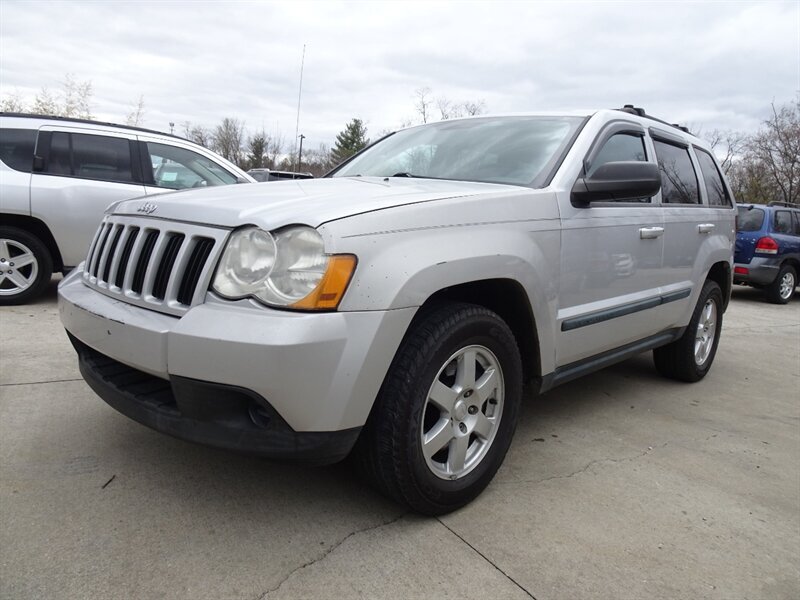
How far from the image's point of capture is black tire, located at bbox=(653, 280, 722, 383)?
4234mm

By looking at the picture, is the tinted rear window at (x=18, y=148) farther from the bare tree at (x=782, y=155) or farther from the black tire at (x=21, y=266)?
the bare tree at (x=782, y=155)

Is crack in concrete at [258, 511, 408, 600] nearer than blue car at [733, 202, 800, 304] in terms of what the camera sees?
Yes

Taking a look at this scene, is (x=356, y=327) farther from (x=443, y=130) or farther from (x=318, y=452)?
(x=443, y=130)

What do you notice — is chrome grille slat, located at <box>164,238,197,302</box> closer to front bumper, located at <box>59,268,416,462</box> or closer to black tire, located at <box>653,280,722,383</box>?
front bumper, located at <box>59,268,416,462</box>

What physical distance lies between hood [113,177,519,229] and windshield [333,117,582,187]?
256 mm

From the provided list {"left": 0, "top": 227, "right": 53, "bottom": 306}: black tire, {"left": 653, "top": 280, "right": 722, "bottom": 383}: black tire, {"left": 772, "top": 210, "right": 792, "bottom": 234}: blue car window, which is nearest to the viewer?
{"left": 653, "top": 280, "right": 722, "bottom": 383}: black tire

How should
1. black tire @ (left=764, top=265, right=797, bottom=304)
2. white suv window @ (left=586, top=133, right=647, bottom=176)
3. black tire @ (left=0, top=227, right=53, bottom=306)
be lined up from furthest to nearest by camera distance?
black tire @ (left=764, top=265, right=797, bottom=304) < black tire @ (left=0, top=227, right=53, bottom=306) < white suv window @ (left=586, top=133, right=647, bottom=176)

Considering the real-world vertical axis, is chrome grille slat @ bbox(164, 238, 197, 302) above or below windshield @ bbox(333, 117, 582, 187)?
below

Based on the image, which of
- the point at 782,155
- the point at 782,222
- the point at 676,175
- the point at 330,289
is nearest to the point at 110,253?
the point at 330,289

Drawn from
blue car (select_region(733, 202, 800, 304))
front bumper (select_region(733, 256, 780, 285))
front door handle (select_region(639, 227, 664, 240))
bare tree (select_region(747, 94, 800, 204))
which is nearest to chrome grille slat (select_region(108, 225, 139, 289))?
front door handle (select_region(639, 227, 664, 240))

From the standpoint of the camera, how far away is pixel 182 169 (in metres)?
6.09

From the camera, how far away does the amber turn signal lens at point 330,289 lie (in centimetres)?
181

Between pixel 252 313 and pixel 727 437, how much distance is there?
9.65ft

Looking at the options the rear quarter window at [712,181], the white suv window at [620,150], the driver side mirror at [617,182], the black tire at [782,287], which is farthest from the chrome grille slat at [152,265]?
the black tire at [782,287]
